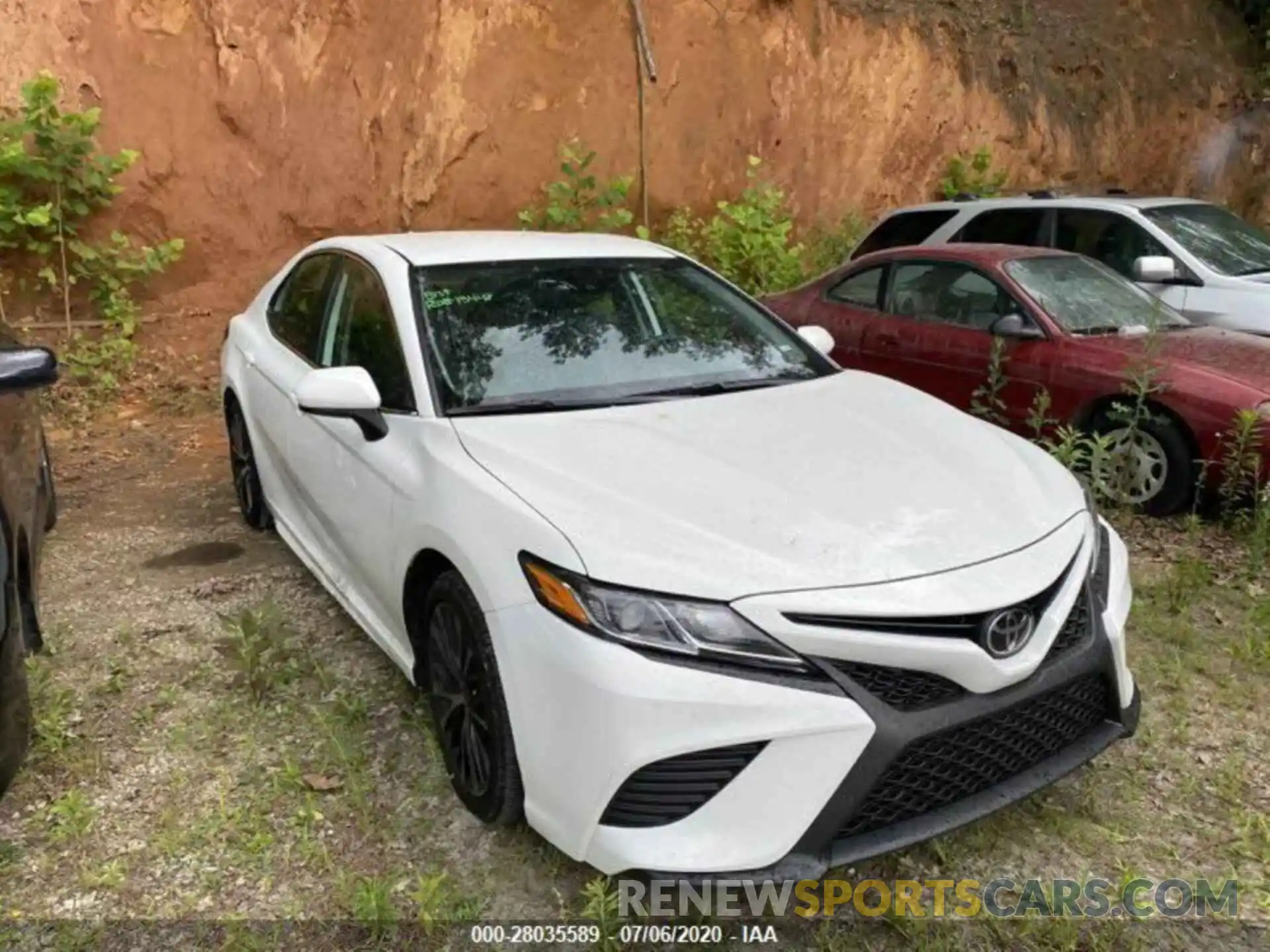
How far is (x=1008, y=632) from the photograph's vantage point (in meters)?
2.37

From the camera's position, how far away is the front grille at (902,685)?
2250mm

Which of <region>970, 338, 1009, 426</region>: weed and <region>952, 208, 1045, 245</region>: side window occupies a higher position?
<region>952, 208, 1045, 245</region>: side window

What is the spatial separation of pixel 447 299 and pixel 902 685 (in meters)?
1.99

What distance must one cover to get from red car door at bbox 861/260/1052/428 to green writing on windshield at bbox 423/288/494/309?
129 inches

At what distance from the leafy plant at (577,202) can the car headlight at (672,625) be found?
740cm

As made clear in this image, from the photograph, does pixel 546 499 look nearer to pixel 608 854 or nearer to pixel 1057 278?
pixel 608 854

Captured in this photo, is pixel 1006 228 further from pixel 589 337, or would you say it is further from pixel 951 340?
pixel 589 337

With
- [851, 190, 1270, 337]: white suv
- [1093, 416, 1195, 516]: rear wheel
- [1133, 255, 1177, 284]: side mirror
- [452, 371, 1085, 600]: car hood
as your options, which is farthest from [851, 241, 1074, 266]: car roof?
[452, 371, 1085, 600]: car hood

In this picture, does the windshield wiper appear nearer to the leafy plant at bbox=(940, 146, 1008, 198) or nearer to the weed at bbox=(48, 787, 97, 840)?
the weed at bbox=(48, 787, 97, 840)

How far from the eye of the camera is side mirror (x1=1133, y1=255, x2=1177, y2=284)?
22.0ft

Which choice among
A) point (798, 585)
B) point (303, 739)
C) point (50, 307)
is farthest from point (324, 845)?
point (50, 307)

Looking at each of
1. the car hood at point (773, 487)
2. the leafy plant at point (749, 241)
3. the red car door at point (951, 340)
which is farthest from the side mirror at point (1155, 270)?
the car hood at point (773, 487)

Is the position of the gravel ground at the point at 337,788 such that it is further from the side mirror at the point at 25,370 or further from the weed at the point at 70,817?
the side mirror at the point at 25,370

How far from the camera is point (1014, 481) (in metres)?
2.84
